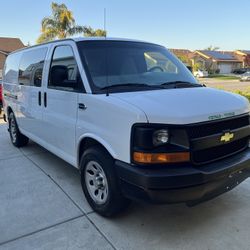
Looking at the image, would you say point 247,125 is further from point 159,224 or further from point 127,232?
point 127,232

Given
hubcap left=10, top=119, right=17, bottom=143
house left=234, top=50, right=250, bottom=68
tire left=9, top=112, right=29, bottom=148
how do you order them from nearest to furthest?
tire left=9, top=112, right=29, bottom=148
hubcap left=10, top=119, right=17, bottom=143
house left=234, top=50, right=250, bottom=68

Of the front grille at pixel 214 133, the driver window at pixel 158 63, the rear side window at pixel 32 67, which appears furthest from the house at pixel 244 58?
the front grille at pixel 214 133

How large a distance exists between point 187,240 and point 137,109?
1407 mm

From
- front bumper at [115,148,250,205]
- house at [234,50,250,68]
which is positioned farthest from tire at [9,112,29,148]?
house at [234,50,250,68]

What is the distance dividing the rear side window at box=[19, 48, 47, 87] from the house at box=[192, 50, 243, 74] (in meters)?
59.1

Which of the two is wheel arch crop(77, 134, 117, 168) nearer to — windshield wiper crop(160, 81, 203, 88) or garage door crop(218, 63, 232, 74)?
windshield wiper crop(160, 81, 203, 88)

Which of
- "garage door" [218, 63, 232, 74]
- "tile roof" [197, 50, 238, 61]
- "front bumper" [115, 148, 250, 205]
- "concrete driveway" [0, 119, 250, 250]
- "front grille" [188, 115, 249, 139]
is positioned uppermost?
"tile roof" [197, 50, 238, 61]

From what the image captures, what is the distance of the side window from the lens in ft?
12.0

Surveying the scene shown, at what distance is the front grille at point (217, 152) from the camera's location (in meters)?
2.85

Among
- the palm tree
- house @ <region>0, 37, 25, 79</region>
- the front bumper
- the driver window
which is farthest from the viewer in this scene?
house @ <region>0, 37, 25, 79</region>

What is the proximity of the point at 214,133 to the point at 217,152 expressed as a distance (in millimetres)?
219

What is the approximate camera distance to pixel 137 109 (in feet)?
9.07

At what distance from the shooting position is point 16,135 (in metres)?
6.48

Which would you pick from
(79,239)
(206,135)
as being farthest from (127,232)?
(206,135)
